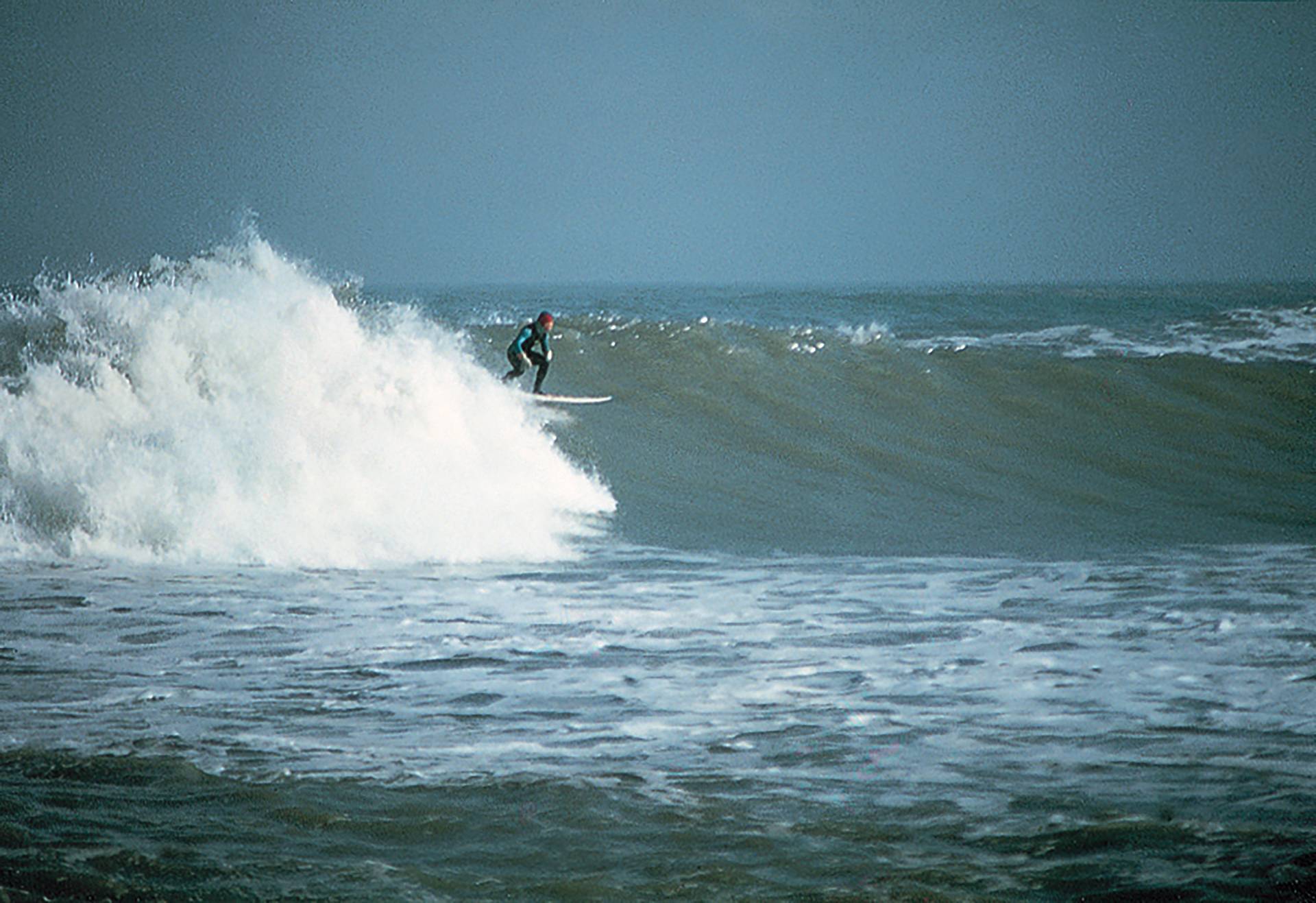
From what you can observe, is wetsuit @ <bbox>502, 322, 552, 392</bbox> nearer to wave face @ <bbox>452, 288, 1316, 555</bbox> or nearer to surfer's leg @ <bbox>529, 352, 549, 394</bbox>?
surfer's leg @ <bbox>529, 352, 549, 394</bbox>

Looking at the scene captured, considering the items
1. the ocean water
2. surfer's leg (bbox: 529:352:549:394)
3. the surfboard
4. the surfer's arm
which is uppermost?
the surfer's arm

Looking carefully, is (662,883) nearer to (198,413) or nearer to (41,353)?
(198,413)

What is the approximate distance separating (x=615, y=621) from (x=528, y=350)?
6.09 metres

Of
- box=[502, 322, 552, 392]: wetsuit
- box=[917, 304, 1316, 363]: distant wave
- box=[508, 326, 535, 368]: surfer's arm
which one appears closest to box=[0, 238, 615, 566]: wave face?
box=[502, 322, 552, 392]: wetsuit

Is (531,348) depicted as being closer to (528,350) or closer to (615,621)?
(528,350)

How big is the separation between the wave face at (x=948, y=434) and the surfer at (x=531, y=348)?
1123mm

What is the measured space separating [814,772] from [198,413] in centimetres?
849

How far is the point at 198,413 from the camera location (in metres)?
11.5

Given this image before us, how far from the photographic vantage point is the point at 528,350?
43.3 ft

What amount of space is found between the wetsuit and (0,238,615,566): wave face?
50 cm

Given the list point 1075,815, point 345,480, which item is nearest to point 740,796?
point 1075,815

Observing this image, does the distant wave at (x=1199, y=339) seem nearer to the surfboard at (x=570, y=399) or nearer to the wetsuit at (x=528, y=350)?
the surfboard at (x=570, y=399)

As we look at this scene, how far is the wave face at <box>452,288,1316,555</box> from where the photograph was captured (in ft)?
38.7

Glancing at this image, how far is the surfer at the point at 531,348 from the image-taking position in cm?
1280
